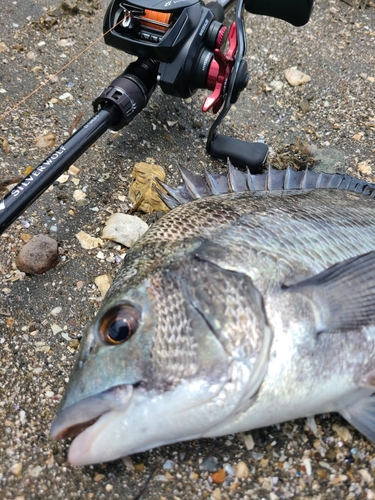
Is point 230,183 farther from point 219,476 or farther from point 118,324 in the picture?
point 219,476

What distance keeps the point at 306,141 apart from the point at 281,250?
4.92 feet

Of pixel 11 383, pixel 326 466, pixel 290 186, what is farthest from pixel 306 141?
pixel 11 383

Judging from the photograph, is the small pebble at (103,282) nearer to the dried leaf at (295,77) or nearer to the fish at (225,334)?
the fish at (225,334)

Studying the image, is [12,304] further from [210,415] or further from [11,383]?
[210,415]

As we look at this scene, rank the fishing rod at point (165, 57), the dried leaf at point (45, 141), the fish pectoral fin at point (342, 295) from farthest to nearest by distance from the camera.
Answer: the dried leaf at point (45, 141) < the fishing rod at point (165, 57) < the fish pectoral fin at point (342, 295)

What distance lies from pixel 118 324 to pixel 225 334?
0.32m

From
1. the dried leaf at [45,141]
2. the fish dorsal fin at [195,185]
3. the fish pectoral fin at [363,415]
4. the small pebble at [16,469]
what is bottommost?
the small pebble at [16,469]

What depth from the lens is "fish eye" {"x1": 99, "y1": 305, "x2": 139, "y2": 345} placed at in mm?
1376

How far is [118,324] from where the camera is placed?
4.55ft

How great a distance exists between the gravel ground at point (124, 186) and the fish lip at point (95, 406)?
13.5 inches

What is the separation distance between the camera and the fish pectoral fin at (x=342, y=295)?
1516 millimetres

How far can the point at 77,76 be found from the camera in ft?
9.59

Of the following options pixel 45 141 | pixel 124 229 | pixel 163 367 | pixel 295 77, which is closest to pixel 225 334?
pixel 163 367

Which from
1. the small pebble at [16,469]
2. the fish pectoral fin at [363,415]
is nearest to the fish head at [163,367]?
the small pebble at [16,469]
